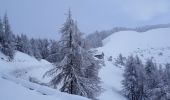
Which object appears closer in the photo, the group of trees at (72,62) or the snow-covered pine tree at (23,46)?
the group of trees at (72,62)

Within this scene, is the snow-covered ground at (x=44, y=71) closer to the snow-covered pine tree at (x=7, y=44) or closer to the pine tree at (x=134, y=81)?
the snow-covered pine tree at (x=7, y=44)

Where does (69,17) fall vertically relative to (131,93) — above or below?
above

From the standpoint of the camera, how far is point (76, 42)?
62.1 feet

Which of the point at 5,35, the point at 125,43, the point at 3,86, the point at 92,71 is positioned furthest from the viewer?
the point at 125,43

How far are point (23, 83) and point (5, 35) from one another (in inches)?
1896

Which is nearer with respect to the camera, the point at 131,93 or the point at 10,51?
the point at 131,93

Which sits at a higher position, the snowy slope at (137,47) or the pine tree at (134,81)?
the snowy slope at (137,47)

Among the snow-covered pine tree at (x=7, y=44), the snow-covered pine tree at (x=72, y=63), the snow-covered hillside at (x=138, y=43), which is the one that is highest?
the snow-covered hillside at (x=138, y=43)

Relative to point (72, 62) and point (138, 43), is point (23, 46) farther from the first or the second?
point (138, 43)

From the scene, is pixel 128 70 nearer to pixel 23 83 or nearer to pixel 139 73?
pixel 139 73

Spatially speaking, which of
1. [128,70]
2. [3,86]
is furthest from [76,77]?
[128,70]

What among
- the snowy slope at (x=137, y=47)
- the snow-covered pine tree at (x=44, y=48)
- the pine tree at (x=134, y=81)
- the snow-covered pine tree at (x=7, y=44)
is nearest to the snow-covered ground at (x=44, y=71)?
the snowy slope at (x=137, y=47)

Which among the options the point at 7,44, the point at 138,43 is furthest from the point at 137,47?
the point at 7,44

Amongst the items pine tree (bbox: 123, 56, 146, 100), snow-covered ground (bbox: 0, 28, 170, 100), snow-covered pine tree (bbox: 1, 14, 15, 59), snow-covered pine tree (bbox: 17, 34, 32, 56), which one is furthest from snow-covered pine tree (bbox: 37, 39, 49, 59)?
pine tree (bbox: 123, 56, 146, 100)
